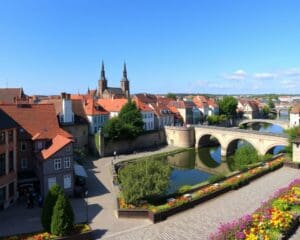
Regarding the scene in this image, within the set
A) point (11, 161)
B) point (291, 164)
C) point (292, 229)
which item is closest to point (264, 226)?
point (292, 229)

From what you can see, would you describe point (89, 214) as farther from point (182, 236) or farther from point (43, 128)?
point (43, 128)

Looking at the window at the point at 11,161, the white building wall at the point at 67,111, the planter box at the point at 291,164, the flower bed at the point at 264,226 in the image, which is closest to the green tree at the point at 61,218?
the flower bed at the point at 264,226

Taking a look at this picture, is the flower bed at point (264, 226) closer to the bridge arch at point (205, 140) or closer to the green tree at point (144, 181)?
the green tree at point (144, 181)

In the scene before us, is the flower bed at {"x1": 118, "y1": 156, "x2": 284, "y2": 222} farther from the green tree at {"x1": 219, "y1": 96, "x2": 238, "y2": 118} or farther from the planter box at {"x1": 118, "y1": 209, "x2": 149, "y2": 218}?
the green tree at {"x1": 219, "y1": 96, "x2": 238, "y2": 118}

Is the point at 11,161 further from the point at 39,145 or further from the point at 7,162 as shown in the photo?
the point at 39,145

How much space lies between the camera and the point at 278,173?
31.0m

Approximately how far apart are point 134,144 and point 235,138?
18.9 metres

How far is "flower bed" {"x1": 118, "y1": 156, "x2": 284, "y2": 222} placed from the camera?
21.0 m

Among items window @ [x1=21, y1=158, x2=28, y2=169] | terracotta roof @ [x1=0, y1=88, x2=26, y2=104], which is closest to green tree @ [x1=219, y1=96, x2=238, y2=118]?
terracotta roof @ [x1=0, y1=88, x2=26, y2=104]

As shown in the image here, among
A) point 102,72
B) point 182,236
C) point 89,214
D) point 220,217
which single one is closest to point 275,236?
point 182,236

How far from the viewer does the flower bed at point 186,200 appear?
69.0ft

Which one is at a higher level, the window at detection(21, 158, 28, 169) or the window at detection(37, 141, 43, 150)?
the window at detection(37, 141, 43, 150)

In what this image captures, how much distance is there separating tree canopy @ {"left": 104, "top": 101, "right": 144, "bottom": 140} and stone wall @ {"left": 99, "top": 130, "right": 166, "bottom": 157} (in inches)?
52.2

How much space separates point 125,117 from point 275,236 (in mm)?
44804
